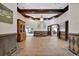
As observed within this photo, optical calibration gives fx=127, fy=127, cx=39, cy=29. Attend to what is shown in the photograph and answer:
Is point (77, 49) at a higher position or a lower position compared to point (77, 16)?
lower

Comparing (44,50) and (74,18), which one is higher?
(74,18)

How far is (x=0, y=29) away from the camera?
5.31m

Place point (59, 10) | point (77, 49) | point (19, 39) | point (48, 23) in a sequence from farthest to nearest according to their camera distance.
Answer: point (48, 23)
point (59, 10)
point (19, 39)
point (77, 49)

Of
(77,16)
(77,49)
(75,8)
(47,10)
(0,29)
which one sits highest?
(47,10)

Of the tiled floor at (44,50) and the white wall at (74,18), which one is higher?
the white wall at (74,18)

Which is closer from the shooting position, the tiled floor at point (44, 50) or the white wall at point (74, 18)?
the tiled floor at point (44, 50)

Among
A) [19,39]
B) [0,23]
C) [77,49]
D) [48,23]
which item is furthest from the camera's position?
[48,23]

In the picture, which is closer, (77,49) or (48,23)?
(77,49)

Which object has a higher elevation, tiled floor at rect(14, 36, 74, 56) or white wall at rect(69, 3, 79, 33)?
white wall at rect(69, 3, 79, 33)

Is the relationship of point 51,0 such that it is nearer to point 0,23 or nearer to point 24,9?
point 0,23

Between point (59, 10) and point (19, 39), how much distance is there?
215 inches

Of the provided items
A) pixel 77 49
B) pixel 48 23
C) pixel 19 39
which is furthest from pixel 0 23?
pixel 48 23

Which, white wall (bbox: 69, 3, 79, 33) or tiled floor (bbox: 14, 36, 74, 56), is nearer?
tiled floor (bbox: 14, 36, 74, 56)

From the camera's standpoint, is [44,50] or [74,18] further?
[44,50]
